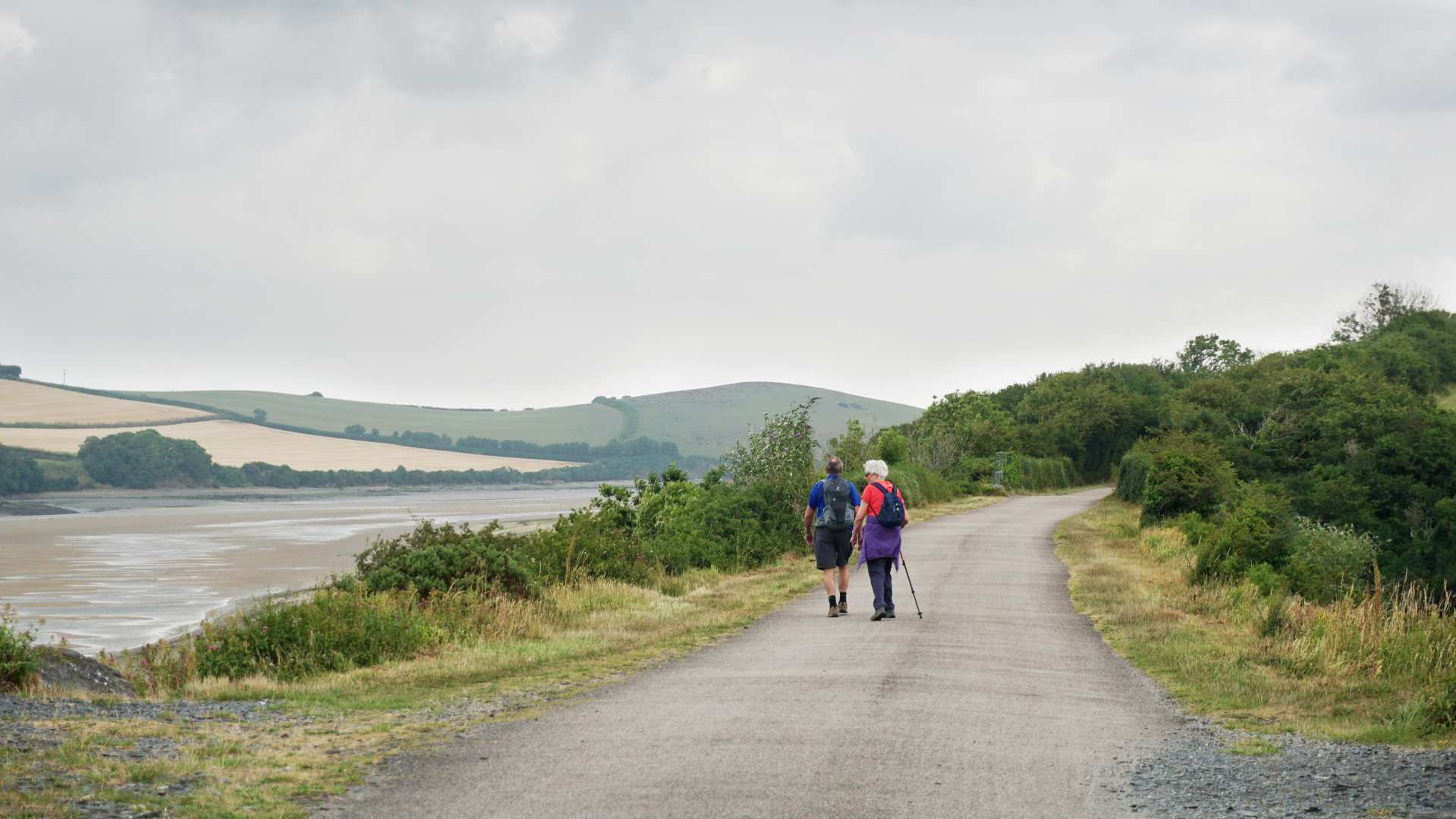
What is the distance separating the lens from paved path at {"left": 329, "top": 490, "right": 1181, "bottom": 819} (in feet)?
21.4

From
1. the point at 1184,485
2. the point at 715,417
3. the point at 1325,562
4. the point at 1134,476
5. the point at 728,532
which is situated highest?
the point at 715,417

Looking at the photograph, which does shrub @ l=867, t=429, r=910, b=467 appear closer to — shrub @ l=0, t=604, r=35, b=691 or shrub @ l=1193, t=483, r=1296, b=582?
shrub @ l=1193, t=483, r=1296, b=582

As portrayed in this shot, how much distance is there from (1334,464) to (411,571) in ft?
130

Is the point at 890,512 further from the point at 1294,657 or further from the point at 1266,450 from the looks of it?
the point at 1266,450

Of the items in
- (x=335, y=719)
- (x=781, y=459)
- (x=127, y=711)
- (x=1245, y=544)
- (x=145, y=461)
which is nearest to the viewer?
(x=335, y=719)

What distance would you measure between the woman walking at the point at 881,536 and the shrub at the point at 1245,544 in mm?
8226

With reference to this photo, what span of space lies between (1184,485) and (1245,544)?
9875 millimetres

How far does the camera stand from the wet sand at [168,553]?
77.8ft

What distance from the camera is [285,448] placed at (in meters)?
116

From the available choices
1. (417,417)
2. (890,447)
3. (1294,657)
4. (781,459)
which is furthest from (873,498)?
(417,417)

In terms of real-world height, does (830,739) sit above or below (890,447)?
below

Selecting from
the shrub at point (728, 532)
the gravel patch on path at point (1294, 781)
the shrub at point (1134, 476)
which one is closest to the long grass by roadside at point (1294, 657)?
the gravel patch on path at point (1294, 781)

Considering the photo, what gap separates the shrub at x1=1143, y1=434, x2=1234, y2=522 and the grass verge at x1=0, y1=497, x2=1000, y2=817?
19393 millimetres

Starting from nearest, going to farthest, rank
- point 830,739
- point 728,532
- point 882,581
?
point 830,739
point 882,581
point 728,532
